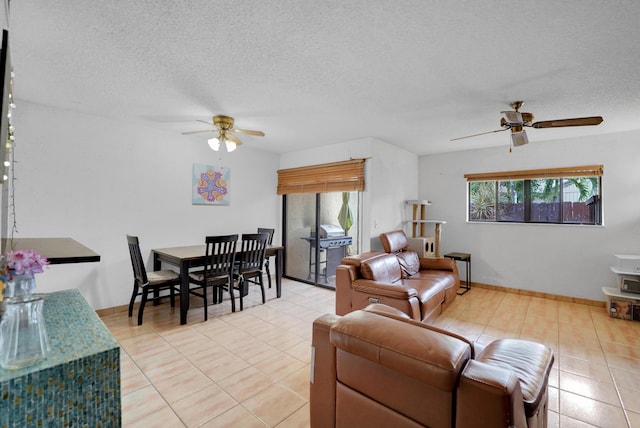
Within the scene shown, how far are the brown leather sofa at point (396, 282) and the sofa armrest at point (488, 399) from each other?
1.76 m

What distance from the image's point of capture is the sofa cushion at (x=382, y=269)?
3.20 meters

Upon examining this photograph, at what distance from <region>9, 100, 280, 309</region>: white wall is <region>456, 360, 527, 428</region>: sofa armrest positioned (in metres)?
3.91

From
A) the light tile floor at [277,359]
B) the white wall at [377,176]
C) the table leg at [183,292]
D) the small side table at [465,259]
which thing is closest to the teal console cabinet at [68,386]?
the light tile floor at [277,359]

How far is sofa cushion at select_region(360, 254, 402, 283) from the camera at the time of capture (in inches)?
126

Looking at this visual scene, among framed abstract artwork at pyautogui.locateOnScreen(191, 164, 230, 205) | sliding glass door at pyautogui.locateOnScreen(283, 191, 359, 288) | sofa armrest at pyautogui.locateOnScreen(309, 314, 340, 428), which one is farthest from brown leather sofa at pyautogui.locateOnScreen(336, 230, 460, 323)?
framed abstract artwork at pyautogui.locateOnScreen(191, 164, 230, 205)

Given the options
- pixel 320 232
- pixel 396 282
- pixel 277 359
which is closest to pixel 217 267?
pixel 277 359

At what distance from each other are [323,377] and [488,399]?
79cm

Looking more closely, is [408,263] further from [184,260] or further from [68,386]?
[68,386]

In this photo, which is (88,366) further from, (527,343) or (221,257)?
(221,257)

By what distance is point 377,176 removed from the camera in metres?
4.26

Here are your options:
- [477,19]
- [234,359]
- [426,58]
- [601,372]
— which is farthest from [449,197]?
[234,359]

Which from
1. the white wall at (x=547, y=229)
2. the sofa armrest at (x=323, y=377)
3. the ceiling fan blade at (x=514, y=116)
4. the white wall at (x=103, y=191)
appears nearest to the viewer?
the sofa armrest at (x=323, y=377)

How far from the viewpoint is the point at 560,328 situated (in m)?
3.24

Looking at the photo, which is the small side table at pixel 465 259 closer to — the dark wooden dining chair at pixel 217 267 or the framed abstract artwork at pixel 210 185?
the dark wooden dining chair at pixel 217 267
